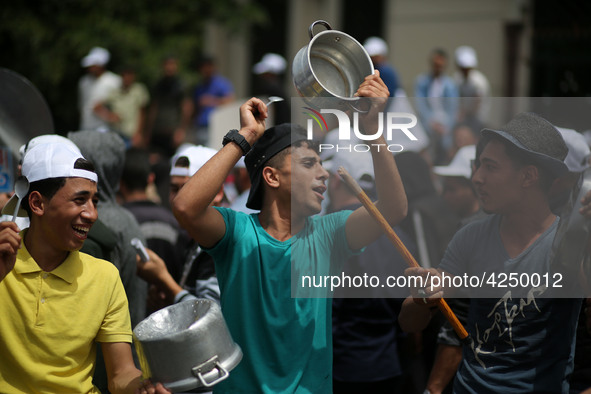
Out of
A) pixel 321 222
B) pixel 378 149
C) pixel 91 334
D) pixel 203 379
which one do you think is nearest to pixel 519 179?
pixel 378 149

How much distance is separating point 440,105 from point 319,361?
1191 mm

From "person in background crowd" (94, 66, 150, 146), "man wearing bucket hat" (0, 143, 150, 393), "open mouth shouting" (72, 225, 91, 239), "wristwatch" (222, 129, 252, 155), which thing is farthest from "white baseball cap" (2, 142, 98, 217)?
"person in background crowd" (94, 66, 150, 146)

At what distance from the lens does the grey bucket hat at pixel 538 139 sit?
321 cm

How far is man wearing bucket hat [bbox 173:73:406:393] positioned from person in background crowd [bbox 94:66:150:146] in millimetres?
8012

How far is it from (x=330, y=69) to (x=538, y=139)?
85cm

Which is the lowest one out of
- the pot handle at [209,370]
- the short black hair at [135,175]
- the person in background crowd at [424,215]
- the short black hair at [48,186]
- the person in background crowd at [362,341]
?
the person in background crowd at [362,341]

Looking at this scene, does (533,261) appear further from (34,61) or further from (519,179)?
(34,61)

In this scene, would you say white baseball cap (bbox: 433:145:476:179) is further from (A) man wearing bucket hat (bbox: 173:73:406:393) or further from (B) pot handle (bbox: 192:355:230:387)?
(B) pot handle (bbox: 192:355:230:387)

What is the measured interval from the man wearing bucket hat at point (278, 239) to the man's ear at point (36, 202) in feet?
1.60

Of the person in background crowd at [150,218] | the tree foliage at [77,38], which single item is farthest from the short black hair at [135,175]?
the tree foliage at [77,38]

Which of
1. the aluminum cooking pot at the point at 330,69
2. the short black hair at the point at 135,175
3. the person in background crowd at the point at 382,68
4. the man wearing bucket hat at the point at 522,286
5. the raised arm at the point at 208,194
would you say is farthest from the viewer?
the person in background crowd at the point at 382,68

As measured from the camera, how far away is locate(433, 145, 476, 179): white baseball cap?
3530 millimetres

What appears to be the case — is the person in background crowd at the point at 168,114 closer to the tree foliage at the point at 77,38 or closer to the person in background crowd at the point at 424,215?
the tree foliage at the point at 77,38

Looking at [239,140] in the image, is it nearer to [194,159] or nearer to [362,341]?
[194,159]
